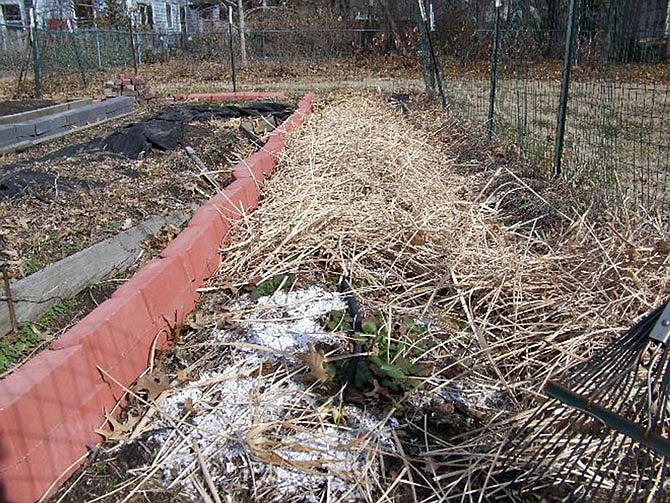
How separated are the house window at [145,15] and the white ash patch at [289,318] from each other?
2620cm

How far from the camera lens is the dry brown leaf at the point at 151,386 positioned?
2334 millimetres

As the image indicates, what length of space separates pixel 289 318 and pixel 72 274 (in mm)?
1208

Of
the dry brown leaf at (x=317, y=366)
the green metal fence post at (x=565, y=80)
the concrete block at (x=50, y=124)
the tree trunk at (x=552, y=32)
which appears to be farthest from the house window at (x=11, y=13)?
the dry brown leaf at (x=317, y=366)

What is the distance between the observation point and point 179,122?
7363mm

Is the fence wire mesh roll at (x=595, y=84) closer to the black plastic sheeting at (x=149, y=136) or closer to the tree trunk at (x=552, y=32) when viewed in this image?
the tree trunk at (x=552, y=32)

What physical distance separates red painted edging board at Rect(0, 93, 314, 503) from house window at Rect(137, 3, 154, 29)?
2623 cm

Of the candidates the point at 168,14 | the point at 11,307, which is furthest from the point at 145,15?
the point at 11,307

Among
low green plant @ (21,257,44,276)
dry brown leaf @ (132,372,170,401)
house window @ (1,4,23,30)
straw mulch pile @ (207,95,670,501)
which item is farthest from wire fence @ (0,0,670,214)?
house window @ (1,4,23,30)

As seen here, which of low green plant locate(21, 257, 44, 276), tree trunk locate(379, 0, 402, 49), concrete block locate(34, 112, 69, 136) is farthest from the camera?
tree trunk locate(379, 0, 402, 49)

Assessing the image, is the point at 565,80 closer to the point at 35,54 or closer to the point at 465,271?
the point at 465,271

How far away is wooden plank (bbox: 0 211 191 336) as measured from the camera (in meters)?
2.78

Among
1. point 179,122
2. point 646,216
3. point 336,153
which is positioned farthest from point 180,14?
point 646,216

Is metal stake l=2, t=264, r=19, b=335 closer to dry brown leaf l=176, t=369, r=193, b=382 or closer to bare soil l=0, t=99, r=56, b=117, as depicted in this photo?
dry brown leaf l=176, t=369, r=193, b=382

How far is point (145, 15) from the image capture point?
2903 cm
